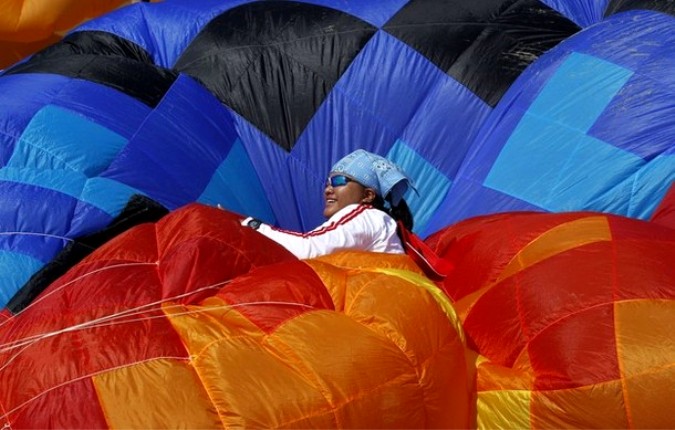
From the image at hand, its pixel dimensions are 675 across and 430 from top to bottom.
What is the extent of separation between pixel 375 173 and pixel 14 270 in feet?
4.11

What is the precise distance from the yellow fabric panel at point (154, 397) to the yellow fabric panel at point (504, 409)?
2.43 ft

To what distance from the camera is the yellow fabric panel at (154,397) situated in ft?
6.57

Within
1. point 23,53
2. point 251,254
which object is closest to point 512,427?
point 251,254

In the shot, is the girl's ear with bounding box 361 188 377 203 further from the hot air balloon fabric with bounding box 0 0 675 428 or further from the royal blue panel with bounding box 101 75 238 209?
the royal blue panel with bounding box 101 75 238 209

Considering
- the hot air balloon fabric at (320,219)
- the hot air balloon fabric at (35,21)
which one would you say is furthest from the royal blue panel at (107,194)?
the hot air balloon fabric at (35,21)

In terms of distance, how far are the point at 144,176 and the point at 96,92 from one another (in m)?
0.47

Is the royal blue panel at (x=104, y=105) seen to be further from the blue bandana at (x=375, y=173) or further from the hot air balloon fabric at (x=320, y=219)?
the blue bandana at (x=375, y=173)

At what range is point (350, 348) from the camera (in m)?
2.21

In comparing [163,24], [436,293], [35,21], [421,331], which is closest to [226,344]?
[421,331]

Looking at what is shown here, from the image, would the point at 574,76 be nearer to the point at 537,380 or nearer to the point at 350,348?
the point at 537,380

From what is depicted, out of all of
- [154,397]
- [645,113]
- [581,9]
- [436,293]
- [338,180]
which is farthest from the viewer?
[581,9]

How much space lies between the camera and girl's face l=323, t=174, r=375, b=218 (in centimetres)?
334

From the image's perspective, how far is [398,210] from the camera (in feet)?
11.5

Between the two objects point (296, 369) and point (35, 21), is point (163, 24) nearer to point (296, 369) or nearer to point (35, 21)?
point (35, 21)
